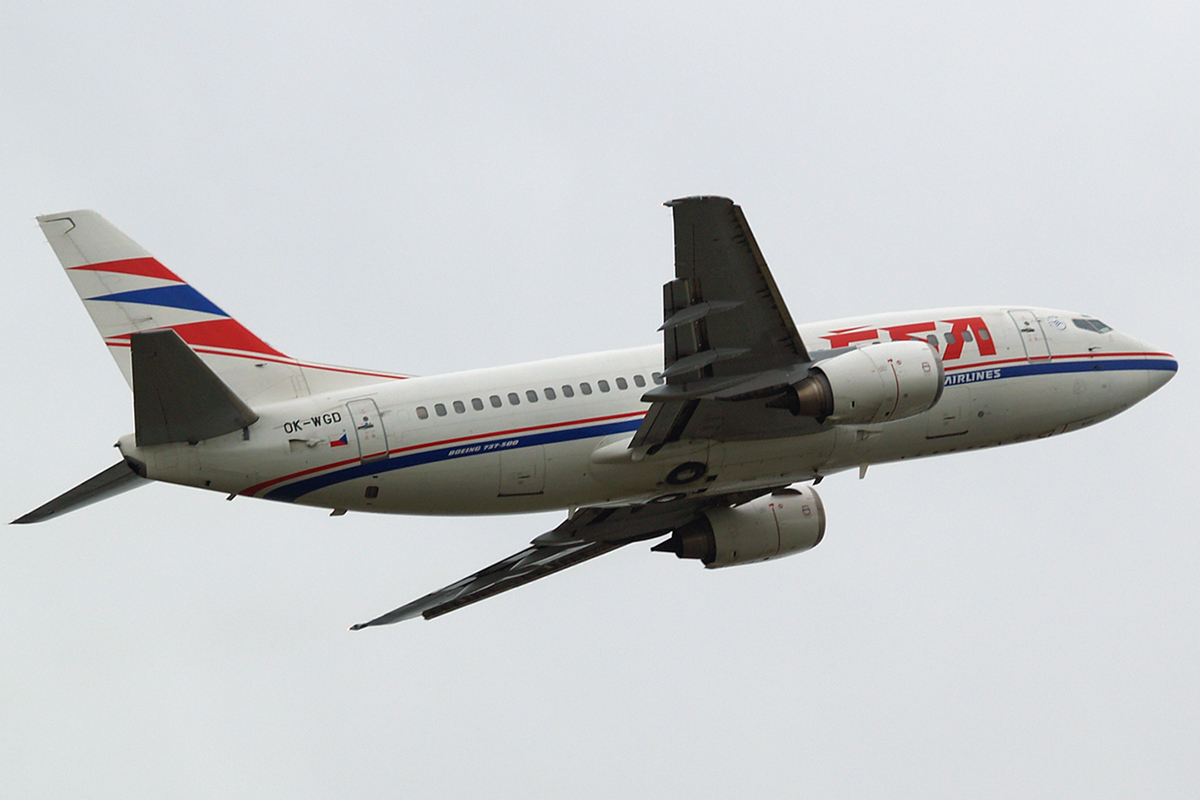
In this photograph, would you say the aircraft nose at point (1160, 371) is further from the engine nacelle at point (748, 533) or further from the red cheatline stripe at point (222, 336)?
the red cheatline stripe at point (222, 336)

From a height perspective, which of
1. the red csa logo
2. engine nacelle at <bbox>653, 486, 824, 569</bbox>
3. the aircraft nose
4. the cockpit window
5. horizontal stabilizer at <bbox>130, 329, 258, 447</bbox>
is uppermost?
horizontal stabilizer at <bbox>130, 329, 258, 447</bbox>

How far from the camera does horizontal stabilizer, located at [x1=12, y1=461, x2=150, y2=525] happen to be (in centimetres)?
3287

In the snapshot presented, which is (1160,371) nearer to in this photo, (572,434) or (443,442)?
(572,434)

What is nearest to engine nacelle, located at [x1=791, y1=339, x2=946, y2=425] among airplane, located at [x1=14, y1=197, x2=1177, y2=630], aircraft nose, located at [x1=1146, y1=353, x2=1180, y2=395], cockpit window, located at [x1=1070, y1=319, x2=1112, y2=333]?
airplane, located at [x1=14, y1=197, x2=1177, y2=630]

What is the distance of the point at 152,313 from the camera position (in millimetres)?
34688

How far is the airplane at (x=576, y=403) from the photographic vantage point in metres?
31.8

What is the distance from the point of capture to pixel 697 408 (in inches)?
1356

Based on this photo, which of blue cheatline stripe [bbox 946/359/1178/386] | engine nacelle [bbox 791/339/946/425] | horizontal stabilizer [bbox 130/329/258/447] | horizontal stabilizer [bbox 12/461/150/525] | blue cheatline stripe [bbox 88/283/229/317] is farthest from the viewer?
blue cheatline stripe [bbox 946/359/1178/386]

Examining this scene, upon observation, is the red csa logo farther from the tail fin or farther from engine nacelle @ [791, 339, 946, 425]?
the tail fin

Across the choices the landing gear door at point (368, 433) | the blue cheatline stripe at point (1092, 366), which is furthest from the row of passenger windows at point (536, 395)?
the blue cheatline stripe at point (1092, 366)

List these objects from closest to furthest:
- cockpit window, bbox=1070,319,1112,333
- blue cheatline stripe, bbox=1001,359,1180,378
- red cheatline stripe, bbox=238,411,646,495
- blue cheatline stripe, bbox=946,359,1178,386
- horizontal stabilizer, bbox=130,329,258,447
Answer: horizontal stabilizer, bbox=130,329,258,447
red cheatline stripe, bbox=238,411,646,495
blue cheatline stripe, bbox=946,359,1178,386
blue cheatline stripe, bbox=1001,359,1180,378
cockpit window, bbox=1070,319,1112,333

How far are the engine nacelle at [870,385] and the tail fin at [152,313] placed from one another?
986 cm

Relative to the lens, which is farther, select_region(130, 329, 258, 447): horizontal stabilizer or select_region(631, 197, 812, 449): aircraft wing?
select_region(631, 197, 812, 449): aircraft wing

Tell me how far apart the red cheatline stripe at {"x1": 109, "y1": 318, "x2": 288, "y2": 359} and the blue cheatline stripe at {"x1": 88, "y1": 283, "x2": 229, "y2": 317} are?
0.33m
